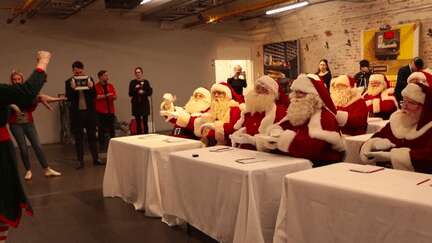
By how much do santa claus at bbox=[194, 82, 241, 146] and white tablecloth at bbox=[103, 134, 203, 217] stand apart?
35 cm

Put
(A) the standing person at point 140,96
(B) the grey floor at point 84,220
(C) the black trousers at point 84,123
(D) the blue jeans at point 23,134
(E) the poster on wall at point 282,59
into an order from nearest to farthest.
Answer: (B) the grey floor at point 84,220 → (D) the blue jeans at point 23,134 → (C) the black trousers at point 84,123 → (A) the standing person at point 140,96 → (E) the poster on wall at point 282,59

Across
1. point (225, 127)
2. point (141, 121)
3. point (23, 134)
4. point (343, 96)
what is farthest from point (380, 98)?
point (23, 134)

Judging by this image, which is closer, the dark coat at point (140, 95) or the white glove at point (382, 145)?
the white glove at point (382, 145)

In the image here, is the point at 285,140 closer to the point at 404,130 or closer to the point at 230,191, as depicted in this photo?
the point at 230,191

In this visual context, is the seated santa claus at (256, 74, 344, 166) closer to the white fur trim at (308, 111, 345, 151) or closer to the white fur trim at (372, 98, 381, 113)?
the white fur trim at (308, 111, 345, 151)

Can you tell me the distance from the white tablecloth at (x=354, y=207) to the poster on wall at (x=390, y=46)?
20.4 feet

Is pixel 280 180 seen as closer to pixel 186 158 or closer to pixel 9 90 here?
pixel 186 158

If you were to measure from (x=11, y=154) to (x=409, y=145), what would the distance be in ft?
7.13

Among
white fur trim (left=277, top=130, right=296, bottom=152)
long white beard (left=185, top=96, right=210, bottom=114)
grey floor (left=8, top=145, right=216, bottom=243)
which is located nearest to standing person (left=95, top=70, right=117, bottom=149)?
grey floor (left=8, top=145, right=216, bottom=243)

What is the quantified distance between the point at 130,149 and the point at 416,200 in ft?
8.96

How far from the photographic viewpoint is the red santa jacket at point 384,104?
5449mm

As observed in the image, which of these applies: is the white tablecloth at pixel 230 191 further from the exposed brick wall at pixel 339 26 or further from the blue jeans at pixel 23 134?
the exposed brick wall at pixel 339 26

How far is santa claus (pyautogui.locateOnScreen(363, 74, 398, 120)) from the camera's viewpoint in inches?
215

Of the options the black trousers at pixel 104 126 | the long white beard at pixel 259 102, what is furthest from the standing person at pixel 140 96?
the long white beard at pixel 259 102
